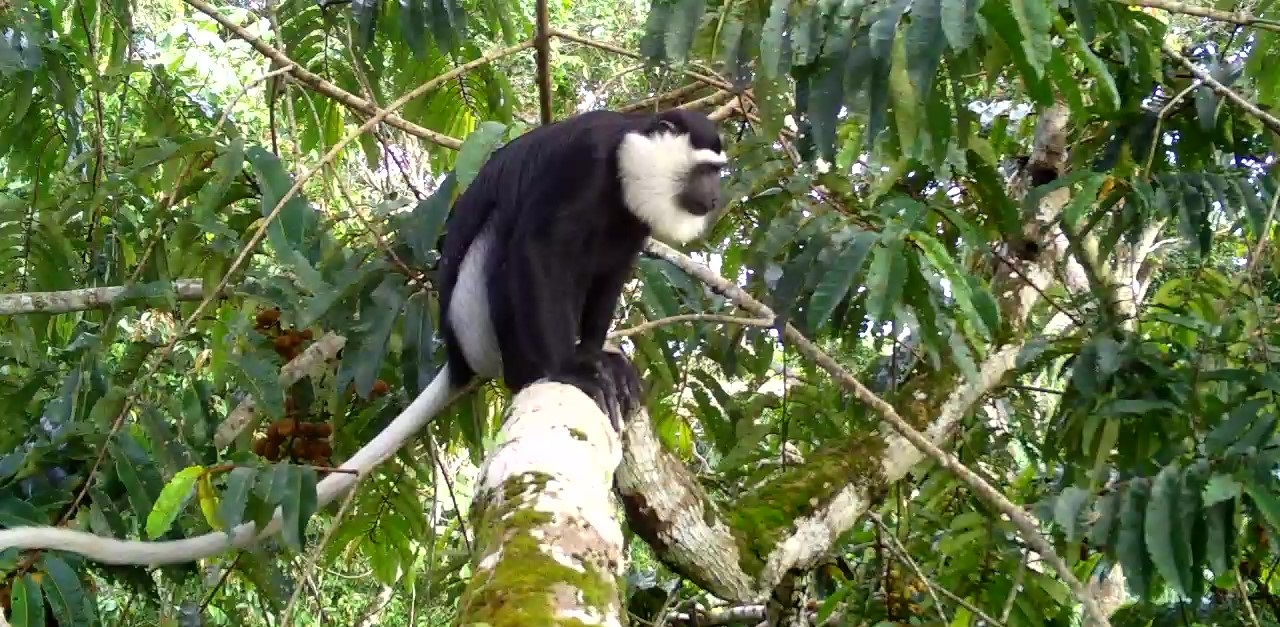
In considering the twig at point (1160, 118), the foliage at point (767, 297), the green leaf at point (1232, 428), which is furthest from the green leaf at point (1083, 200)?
the green leaf at point (1232, 428)

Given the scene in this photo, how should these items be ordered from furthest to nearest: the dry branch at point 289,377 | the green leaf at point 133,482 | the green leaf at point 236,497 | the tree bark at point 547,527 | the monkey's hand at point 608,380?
the dry branch at point 289,377, the monkey's hand at point 608,380, the green leaf at point 133,482, the green leaf at point 236,497, the tree bark at point 547,527

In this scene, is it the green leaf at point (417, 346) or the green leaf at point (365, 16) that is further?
the green leaf at point (365, 16)

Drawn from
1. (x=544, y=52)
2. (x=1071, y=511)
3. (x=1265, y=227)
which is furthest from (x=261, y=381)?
(x=1265, y=227)

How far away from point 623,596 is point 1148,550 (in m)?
1.30

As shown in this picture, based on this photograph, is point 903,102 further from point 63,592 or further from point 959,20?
point 63,592

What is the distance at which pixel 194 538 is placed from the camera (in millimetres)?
2316

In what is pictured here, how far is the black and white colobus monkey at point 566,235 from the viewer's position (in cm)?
275

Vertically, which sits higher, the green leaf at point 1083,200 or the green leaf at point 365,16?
the green leaf at point 365,16

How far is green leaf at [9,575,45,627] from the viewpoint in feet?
6.23

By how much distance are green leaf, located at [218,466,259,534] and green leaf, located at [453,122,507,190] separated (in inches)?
29.4

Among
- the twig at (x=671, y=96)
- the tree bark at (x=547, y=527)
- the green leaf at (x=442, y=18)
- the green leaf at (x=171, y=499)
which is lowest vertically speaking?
the tree bark at (x=547, y=527)

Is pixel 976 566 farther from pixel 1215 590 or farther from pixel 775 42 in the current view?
pixel 775 42

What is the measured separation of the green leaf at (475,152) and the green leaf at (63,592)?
3.50ft

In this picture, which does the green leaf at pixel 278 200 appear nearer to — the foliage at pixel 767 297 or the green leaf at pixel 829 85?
the foliage at pixel 767 297
